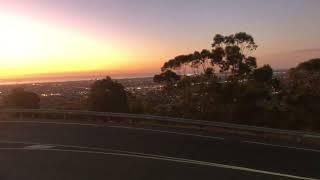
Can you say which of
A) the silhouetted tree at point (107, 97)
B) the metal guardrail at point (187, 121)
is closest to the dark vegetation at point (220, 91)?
the silhouetted tree at point (107, 97)

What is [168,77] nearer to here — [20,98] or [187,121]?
[20,98]

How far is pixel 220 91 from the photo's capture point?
4512 centimetres

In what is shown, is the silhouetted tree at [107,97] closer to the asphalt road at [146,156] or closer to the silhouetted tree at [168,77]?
the silhouetted tree at [168,77]

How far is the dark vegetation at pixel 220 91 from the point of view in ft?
125

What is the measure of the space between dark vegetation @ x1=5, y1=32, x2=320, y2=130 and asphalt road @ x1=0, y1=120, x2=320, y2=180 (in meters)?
15.1

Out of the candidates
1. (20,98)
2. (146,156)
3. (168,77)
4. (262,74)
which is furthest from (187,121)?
(168,77)

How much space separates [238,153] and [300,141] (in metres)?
3.12

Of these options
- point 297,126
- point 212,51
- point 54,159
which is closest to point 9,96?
point 212,51

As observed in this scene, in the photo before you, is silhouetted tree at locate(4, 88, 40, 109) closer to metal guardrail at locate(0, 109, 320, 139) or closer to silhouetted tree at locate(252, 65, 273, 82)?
metal guardrail at locate(0, 109, 320, 139)

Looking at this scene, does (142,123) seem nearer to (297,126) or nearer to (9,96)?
(297,126)

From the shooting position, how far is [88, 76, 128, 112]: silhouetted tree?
41531 mm

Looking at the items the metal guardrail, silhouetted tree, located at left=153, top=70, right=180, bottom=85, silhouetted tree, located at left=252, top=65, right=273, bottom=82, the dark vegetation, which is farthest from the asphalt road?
silhouetted tree, located at left=153, top=70, right=180, bottom=85

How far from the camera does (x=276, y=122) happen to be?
28906mm

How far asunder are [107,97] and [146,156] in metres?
28.8
